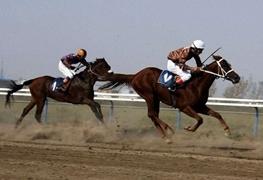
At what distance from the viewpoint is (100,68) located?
17641 millimetres

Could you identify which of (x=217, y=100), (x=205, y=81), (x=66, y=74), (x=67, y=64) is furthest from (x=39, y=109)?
(x=205, y=81)

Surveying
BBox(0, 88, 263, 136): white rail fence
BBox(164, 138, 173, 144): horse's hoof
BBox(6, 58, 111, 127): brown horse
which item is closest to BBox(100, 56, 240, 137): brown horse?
BBox(164, 138, 173, 144): horse's hoof

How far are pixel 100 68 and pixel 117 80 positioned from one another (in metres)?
0.80

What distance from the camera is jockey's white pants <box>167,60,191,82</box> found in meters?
14.7

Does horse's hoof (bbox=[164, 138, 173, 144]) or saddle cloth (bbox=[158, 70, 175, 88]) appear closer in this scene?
horse's hoof (bbox=[164, 138, 173, 144])

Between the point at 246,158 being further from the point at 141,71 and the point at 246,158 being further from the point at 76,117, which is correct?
the point at 76,117

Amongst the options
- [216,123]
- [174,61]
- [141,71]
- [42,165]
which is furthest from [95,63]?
[42,165]

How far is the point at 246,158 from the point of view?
Answer: 11.9 m

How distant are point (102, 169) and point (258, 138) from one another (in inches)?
287

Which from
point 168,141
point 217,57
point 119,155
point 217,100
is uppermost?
point 217,57

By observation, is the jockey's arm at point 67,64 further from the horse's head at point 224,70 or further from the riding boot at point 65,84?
the horse's head at point 224,70

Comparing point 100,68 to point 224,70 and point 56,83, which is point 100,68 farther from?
point 224,70

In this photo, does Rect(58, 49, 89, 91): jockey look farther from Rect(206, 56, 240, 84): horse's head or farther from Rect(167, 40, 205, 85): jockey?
Rect(206, 56, 240, 84): horse's head

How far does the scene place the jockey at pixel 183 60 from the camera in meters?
14.6
